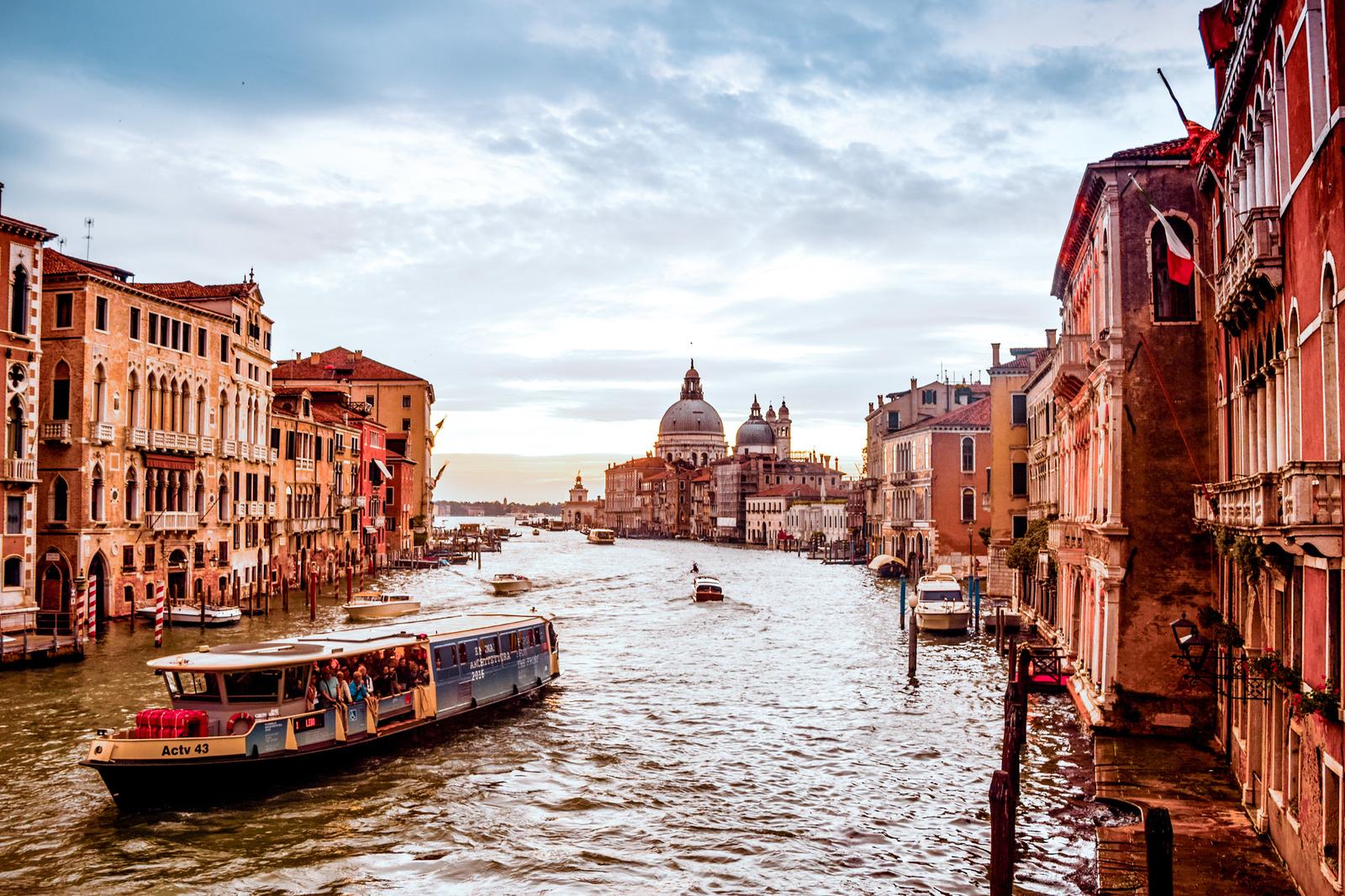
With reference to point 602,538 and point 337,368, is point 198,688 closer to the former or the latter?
point 337,368

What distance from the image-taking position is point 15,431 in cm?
2644

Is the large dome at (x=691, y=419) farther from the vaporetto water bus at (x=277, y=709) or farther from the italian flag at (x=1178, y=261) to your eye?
the italian flag at (x=1178, y=261)

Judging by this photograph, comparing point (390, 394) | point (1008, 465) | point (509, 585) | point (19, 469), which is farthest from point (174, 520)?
point (390, 394)

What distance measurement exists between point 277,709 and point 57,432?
17076 millimetres

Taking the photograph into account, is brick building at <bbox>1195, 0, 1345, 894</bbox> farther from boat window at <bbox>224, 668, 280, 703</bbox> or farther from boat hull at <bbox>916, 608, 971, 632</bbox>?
boat hull at <bbox>916, 608, 971, 632</bbox>

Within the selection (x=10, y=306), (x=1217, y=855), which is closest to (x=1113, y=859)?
(x=1217, y=855)

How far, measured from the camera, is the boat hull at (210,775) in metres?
14.7

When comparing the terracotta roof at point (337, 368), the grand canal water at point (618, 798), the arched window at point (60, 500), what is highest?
the terracotta roof at point (337, 368)

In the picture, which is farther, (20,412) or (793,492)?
(793,492)

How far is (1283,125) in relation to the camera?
10.3 meters

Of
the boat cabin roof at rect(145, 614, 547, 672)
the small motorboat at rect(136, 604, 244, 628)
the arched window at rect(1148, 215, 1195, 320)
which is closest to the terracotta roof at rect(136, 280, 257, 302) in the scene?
the small motorboat at rect(136, 604, 244, 628)

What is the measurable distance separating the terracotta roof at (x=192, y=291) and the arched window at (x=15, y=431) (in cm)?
1122

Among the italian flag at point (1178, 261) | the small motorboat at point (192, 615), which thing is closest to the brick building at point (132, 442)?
the small motorboat at point (192, 615)

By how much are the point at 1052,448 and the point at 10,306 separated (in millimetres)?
24801
